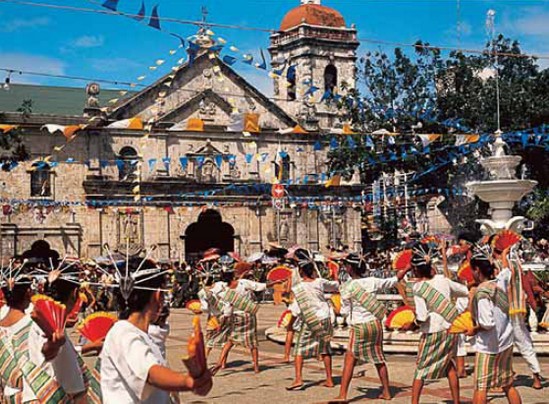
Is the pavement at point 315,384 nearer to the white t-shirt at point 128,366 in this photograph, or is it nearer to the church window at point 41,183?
the white t-shirt at point 128,366

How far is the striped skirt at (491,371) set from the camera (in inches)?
288

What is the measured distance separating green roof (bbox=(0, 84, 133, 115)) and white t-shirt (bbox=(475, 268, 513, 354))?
36526mm

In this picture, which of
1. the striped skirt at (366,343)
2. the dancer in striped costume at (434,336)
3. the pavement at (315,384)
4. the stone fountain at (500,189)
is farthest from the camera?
the stone fountain at (500,189)

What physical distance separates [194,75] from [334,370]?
104ft

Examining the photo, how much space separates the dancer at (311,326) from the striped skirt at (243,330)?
1.42m

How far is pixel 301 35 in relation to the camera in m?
43.1

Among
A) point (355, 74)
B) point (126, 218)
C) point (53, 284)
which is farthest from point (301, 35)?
point (53, 284)

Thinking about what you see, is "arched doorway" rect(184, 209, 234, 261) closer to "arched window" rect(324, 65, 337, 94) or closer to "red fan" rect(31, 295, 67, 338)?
"arched window" rect(324, 65, 337, 94)

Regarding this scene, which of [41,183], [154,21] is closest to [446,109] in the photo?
[41,183]

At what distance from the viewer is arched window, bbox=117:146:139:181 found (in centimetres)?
3988

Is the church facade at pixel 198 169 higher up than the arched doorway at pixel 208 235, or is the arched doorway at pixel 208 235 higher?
the church facade at pixel 198 169

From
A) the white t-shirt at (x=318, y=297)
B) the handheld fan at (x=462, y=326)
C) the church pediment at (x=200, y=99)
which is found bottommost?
the white t-shirt at (x=318, y=297)

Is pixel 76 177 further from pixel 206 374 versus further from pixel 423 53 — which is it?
pixel 206 374


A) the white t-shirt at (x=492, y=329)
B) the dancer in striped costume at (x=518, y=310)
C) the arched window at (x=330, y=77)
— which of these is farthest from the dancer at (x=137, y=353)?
the arched window at (x=330, y=77)
